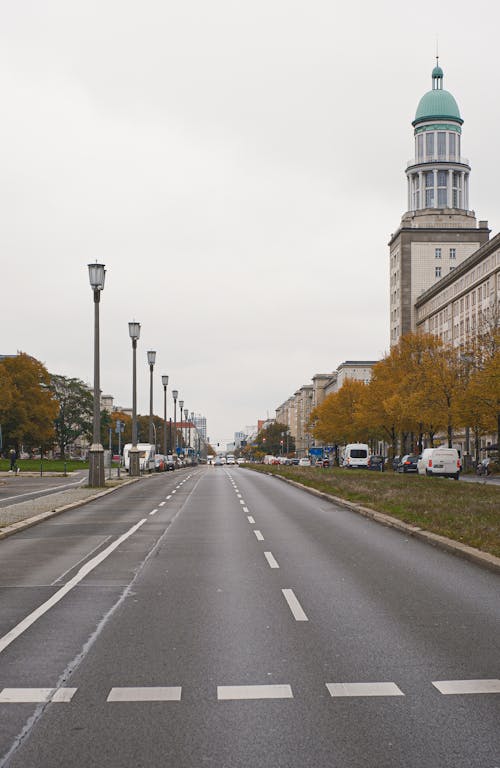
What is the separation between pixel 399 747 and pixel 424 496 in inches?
799

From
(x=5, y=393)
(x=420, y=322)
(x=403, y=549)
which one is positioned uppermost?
(x=420, y=322)

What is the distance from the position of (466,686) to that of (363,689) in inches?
28.0

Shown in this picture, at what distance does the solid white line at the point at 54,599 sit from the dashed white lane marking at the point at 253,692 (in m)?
2.26

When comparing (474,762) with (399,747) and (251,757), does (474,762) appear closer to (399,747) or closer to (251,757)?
(399,747)

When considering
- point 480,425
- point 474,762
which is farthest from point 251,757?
point 480,425

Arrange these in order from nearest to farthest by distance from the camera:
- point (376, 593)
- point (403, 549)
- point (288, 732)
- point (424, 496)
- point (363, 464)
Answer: point (288, 732) → point (376, 593) → point (403, 549) → point (424, 496) → point (363, 464)

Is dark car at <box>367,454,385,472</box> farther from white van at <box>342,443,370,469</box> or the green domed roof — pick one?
the green domed roof

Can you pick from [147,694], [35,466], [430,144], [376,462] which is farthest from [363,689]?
[430,144]

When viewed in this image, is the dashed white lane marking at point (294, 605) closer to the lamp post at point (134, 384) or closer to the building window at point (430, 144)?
the lamp post at point (134, 384)

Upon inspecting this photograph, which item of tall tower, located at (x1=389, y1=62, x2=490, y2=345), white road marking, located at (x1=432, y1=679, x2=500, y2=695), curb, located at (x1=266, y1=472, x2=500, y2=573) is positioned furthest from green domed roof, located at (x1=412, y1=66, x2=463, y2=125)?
white road marking, located at (x1=432, y1=679, x2=500, y2=695)

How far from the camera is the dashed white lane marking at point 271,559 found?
12008mm

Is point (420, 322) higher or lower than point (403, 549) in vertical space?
higher

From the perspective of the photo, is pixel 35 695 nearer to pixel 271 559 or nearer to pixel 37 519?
pixel 271 559

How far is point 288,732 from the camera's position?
15.8ft
